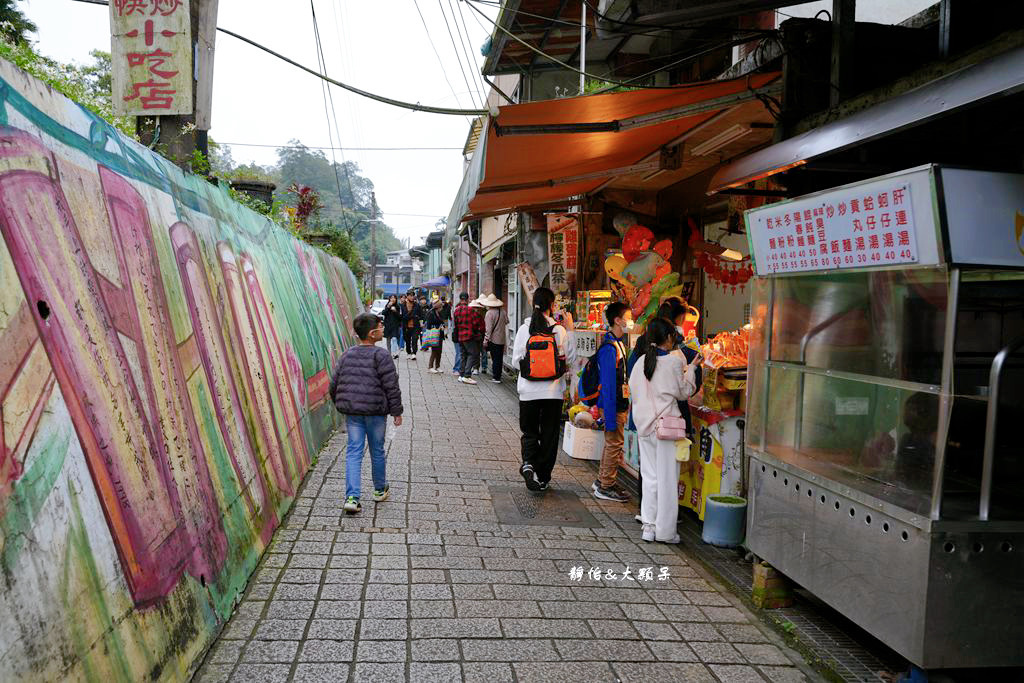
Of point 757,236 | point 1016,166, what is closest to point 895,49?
point 1016,166

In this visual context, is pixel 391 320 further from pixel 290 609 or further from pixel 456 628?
pixel 456 628

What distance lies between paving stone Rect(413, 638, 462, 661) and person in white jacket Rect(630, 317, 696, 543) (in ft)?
8.92

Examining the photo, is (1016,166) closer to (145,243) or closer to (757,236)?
(757,236)

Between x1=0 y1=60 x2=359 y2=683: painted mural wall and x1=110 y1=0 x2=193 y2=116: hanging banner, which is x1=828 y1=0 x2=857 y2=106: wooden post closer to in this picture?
x1=0 y1=60 x2=359 y2=683: painted mural wall

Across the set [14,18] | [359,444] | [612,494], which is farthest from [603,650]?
[14,18]

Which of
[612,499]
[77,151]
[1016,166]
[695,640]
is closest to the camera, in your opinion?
[77,151]

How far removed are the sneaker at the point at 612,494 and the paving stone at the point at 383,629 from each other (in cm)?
371

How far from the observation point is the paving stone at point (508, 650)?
13.7 feet

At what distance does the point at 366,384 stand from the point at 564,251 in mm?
7172

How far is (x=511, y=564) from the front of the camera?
5727 millimetres

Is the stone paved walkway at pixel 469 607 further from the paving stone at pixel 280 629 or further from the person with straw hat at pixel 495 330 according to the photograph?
the person with straw hat at pixel 495 330

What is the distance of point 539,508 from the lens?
24.3 ft

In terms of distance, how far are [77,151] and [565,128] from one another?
13.6 ft

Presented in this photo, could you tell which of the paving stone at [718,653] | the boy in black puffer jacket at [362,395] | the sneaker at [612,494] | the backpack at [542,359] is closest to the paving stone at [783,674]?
the paving stone at [718,653]
